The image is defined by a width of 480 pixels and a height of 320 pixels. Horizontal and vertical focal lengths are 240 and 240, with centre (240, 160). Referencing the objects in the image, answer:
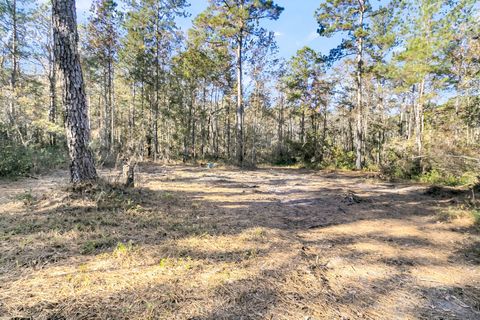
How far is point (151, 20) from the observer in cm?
1360

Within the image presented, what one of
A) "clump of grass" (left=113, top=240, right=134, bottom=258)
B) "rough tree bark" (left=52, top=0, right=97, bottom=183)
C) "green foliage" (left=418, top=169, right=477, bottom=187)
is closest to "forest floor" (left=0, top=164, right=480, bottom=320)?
"clump of grass" (left=113, top=240, right=134, bottom=258)

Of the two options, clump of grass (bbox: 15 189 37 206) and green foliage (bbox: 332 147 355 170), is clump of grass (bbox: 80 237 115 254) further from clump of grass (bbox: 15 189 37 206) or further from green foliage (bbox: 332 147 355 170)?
green foliage (bbox: 332 147 355 170)

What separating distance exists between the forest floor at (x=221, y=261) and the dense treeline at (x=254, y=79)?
1477 mm

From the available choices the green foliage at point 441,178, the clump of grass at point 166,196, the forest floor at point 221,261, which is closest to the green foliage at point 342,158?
the green foliage at point 441,178

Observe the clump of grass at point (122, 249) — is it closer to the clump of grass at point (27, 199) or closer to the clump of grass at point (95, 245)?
the clump of grass at point (95, 245)

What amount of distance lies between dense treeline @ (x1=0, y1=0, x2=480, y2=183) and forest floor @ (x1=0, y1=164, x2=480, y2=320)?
58.1 inches

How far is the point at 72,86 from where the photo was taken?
372 centimetres

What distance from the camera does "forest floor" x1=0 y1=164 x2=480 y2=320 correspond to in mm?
1680

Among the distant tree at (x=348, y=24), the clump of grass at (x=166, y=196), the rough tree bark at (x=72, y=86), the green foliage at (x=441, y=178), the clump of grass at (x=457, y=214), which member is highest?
the distant tree at (x=348, y=24)

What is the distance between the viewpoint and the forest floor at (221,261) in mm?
1680

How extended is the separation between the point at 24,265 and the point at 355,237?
369 centimetres

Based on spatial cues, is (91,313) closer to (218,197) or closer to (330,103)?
(218,197)

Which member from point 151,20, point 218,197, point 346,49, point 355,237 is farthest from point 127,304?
point 151,20

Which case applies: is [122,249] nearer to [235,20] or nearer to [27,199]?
[27,199]
